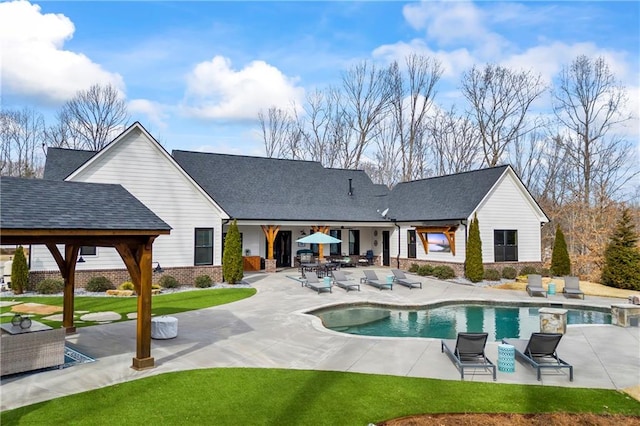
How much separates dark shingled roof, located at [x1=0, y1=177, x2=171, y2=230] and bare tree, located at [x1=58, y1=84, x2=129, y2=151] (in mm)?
38531

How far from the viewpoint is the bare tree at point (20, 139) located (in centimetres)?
4372

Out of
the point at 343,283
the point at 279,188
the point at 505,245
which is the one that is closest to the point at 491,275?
the point at 505,245

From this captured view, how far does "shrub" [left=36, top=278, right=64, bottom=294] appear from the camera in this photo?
58.3 ft

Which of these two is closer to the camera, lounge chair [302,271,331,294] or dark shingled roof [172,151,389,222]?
lounge chair [302,271,331,294]

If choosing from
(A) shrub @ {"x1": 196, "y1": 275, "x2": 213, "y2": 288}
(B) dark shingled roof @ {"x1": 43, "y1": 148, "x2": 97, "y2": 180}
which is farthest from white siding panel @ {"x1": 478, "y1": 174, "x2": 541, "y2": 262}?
(B) dark shingled roof @ {"x1": 43, "y1": 148, "x2": 97, "y2": 180}

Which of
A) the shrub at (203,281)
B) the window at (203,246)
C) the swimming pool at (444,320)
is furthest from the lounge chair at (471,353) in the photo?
the window at (203,246)

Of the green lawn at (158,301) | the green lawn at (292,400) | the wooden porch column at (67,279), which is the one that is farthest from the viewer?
the green lawn at (158,301)

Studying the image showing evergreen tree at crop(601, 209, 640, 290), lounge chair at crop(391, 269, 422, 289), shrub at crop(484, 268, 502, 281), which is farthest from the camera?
shrub at crop(484, 268, 502, 281)

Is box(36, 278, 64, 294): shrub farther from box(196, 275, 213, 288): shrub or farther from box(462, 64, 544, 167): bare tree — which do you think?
box(462, 64, 544, 167): bare tree

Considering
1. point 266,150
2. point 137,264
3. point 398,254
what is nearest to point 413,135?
point 266,150

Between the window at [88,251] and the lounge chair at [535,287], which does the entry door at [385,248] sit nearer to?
the lounge chair at [535,287]

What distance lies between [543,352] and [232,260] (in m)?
15.1

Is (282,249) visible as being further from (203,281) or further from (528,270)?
(528,270)

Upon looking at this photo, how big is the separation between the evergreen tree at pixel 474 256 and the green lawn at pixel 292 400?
49.2ft
